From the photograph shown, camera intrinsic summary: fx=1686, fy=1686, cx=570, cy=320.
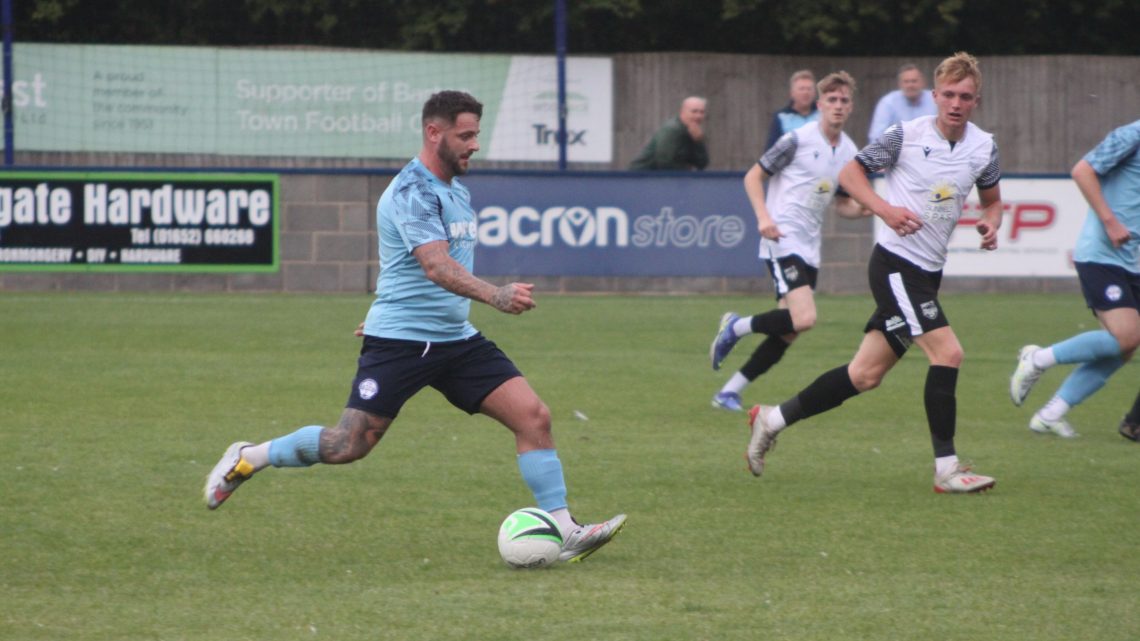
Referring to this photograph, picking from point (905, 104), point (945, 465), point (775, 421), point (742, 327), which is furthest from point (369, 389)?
point (905, 104)

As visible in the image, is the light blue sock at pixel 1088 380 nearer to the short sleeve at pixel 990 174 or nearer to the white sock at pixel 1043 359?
the white sock at pixel 1043 359

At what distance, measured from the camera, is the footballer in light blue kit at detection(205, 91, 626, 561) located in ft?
19.5

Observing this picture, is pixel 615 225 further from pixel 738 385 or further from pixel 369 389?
pixel 369 389

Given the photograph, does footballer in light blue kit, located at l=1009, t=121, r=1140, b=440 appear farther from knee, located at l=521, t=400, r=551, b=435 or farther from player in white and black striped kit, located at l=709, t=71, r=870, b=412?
knee, located at l=521, t=400, r=551, b=435

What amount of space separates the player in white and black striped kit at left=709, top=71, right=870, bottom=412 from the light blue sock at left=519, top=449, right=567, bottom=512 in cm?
413

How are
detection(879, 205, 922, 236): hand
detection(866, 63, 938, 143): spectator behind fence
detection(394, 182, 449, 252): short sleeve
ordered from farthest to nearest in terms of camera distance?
detection(866, 63, 938, 143): spectator behind fence
detection(879, 205, 922, 236): hand
detection(394, 182, 449, 252): short sleeve

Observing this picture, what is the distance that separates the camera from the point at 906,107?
16438mm

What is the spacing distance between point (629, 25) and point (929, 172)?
22098 millimetres

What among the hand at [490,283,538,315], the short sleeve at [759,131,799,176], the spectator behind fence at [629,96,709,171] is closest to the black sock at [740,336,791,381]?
the short sleeve at [759,131,799,176]

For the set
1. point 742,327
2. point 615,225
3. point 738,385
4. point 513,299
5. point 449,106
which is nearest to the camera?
point 513,299

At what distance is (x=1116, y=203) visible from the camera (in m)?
8.94

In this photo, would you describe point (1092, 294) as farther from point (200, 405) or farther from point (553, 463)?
point (200, 405)

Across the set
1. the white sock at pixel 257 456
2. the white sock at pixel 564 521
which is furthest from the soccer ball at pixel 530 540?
the white sock at pixel 257 456

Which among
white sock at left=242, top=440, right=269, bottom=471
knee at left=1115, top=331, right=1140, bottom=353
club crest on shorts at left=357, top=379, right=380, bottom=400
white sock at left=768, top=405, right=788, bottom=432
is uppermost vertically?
club crest on shorts at left=357, top=379, right=380, bottom=400
